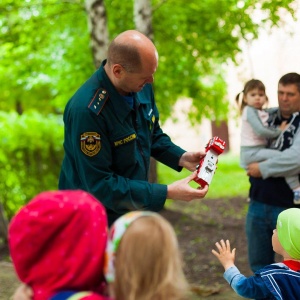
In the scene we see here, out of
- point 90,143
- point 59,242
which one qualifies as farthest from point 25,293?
point 90,143

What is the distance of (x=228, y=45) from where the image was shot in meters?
8.66

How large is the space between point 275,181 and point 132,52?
64.0 inches

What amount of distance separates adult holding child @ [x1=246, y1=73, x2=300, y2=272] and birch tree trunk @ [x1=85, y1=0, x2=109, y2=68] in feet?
11.8

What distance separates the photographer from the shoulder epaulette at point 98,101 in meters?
3.27

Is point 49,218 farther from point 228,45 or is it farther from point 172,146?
point 228,45

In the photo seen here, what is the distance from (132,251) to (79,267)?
0.61ft

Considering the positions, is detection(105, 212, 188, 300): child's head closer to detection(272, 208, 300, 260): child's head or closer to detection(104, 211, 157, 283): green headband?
detection(104, 211, 157, 283): green headband

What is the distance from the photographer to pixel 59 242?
1.90 meters

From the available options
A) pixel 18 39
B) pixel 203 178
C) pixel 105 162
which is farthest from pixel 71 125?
pixel 18 39

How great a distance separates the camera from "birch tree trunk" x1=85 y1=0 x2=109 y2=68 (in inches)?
288

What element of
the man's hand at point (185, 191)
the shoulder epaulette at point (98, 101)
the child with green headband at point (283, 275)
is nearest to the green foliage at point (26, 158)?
the shoulder epaulette at point (98, 101)

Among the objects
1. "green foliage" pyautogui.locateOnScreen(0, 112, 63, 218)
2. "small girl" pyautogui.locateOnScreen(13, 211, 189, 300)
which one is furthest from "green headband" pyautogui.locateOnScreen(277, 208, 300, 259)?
"green foliage" pyautogui.locateOnScreen(0, 112, 63, 218)

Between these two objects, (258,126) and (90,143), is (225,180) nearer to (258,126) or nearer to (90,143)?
(258,126)

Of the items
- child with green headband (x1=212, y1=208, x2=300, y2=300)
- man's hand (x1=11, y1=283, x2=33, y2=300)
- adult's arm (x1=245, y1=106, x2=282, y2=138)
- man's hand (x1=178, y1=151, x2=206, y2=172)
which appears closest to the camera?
man's hand (x1=11, y1=283, x2=33, y2=300)
